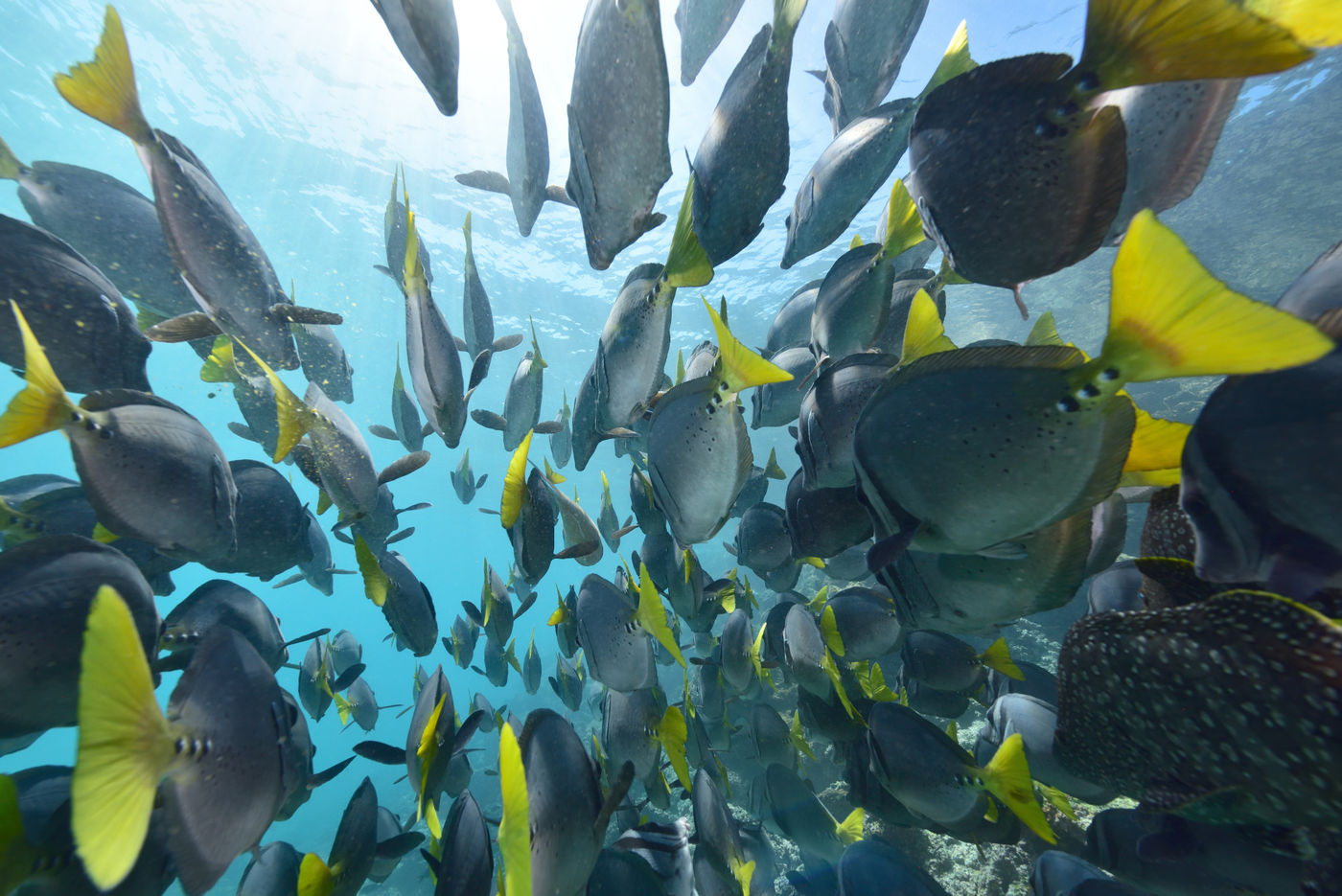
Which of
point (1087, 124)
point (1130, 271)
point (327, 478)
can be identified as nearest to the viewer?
point (1130, 271)

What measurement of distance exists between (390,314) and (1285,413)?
3129 cm

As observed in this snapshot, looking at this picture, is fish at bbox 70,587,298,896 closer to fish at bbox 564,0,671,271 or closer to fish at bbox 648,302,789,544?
fish at bbox 648,302,789,544

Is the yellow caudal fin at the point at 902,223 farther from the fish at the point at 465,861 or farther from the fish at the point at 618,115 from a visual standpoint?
the fish at the point at 465,861

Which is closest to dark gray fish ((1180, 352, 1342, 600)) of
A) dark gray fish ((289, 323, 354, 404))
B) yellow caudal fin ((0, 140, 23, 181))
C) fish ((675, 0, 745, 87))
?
fish ((675, 0, 745, 87))

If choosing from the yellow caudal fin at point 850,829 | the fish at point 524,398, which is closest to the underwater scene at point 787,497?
the yellow caudal fin at point 850,829

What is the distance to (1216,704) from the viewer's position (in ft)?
3.58

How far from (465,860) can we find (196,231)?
2.63 meters

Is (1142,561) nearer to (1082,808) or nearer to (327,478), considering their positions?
(327,478)

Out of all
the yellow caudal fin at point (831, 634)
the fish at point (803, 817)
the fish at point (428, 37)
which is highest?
the fish at point (428, 37)

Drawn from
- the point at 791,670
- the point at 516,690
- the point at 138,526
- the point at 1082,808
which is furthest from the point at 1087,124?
the point at 516,690

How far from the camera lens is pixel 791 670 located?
294cm

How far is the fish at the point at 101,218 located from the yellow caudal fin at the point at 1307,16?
3.92m

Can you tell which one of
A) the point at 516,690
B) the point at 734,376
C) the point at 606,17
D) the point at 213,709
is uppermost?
the point at 606,17

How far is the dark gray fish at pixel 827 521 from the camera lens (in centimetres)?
211
